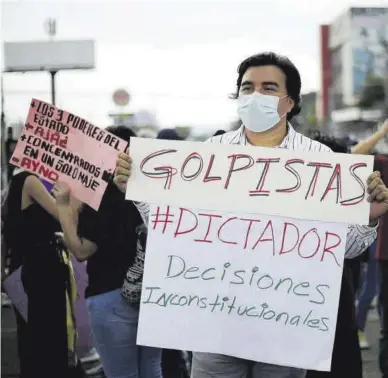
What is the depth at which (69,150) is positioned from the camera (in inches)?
138

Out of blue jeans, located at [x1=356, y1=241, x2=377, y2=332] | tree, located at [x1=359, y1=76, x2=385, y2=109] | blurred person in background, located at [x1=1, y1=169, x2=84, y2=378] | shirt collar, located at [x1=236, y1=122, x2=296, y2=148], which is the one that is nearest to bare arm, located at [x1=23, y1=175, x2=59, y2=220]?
blurred person in background, located at [x1=1, y1=169, x2=84, y2=378]

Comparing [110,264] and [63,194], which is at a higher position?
[63,194]

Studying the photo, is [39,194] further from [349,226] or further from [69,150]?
[349,226]

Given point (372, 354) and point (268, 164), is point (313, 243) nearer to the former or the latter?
point (268, 164)

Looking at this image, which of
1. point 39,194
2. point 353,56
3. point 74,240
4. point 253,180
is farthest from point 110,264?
point 353,56

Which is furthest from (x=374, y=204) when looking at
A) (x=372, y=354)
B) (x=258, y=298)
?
(x=372, y=354)

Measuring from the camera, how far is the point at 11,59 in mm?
9078

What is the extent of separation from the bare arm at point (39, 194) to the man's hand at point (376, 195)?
1.83m

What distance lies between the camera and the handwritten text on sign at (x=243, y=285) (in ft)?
9.25

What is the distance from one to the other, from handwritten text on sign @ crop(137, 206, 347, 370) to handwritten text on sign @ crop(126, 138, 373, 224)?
0.05m

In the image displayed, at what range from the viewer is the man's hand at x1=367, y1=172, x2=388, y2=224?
280 cm

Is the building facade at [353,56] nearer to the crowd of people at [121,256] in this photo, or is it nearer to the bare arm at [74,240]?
the crowd of people at [121,256]

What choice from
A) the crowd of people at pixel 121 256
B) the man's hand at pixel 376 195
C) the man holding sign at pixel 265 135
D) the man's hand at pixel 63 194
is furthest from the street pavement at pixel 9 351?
the man's hand at pixel 376 195

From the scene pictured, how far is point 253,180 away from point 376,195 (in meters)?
0.41
